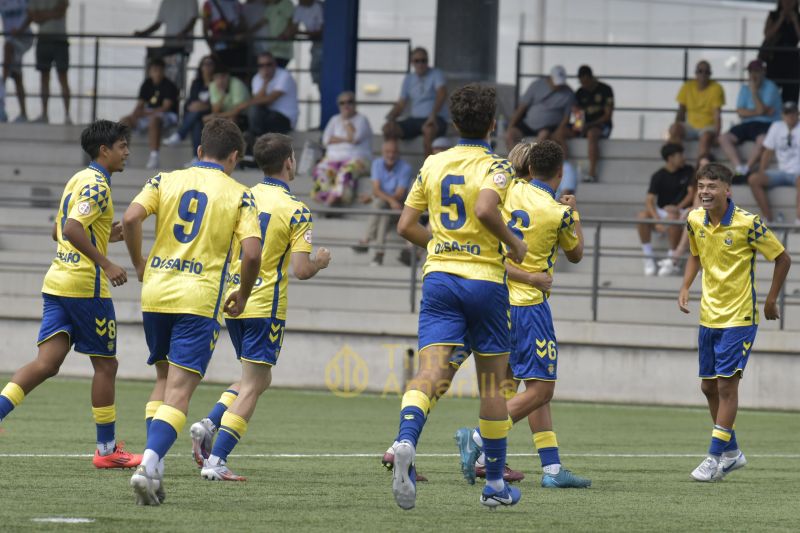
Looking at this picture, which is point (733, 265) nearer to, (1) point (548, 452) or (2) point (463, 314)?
(1) point (548, 452)

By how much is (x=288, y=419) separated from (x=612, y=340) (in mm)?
4428

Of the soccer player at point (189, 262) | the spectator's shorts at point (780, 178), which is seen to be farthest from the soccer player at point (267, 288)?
the spectator's shorts at point (780, 178)

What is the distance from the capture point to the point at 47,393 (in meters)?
14.8

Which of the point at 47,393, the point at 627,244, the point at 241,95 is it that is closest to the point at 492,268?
the point at 47,393

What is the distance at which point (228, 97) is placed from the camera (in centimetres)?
2042

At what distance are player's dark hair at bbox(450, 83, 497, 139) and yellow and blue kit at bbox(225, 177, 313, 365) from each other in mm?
1588

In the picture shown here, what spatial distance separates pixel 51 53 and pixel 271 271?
50.9 feet

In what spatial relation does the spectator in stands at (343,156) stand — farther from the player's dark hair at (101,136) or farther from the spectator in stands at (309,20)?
the player's dark hair at (101,136)

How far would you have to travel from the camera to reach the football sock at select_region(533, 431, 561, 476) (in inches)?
328

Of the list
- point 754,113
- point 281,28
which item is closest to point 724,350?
point 754,113

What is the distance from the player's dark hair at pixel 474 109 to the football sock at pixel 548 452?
219 centimetres

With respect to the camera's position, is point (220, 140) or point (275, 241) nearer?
point (220, 140)

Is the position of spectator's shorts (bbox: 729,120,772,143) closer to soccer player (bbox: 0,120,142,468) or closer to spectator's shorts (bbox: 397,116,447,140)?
spectator's shorts (bbox: 397,116,447,140)

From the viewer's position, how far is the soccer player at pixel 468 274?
6.81 meters
